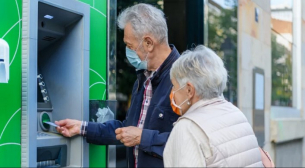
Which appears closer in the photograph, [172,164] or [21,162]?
[172,164]

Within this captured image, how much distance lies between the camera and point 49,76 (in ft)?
11.8

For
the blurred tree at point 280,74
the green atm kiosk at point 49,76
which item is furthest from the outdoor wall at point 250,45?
the green atm kiosk at point 49,76

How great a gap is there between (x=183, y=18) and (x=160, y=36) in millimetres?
2184

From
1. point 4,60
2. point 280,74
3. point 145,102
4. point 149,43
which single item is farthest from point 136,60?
point 280,74

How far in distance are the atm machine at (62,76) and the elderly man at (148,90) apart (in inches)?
5.1

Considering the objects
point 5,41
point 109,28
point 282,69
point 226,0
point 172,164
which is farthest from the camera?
point 282,69

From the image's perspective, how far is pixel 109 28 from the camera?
3.94m

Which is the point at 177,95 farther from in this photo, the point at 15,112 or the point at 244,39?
the point at 244,39

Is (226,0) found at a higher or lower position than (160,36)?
higher

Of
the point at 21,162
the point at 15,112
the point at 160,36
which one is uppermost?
the point at 160,36

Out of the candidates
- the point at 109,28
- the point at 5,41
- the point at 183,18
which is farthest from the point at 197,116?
the point at 183,18

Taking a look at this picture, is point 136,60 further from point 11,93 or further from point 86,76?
point 11,93

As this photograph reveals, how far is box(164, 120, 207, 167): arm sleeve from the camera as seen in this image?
2271mm

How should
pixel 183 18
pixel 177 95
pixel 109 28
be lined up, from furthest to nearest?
pixel 183 18 → pixel 109 28 → pixel 177 95
